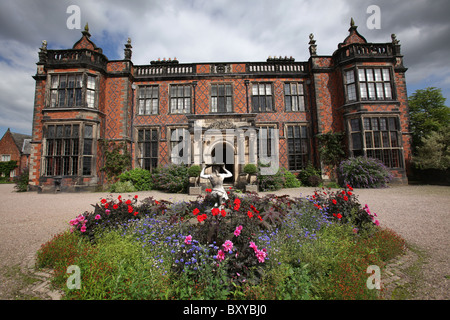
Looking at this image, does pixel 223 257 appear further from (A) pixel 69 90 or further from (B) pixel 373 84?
(B) pixel 373 84

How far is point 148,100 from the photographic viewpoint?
14.9 metres

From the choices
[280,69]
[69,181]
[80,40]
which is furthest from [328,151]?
[80,40]

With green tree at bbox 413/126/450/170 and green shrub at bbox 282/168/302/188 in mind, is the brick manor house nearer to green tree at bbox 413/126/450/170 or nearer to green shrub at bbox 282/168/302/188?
green tree at bbox 413/126/450/170

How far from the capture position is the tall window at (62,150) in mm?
12336

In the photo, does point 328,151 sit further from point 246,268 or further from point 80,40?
point 80,40

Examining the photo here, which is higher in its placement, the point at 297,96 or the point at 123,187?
the point at 297,96

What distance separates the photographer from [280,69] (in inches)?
589

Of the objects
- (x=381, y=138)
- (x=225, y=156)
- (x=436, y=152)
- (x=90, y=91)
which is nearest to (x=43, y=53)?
(x=90, y=91)

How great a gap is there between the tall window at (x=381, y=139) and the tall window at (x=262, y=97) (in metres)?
6.36

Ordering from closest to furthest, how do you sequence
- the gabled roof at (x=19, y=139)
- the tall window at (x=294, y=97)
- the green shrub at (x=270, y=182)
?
the green shrub at (x=270, y=182), the tall window at (x=294, y=97), the gabled roof at (x=19, y=139)

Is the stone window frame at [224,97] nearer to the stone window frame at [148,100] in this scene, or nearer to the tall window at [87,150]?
the stone window frame at [148,100]

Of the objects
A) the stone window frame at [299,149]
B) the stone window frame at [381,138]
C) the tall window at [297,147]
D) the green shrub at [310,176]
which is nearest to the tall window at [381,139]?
the stone window frame at [381,138]

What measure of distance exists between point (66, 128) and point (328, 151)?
1825 centimetres

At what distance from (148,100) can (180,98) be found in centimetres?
256
